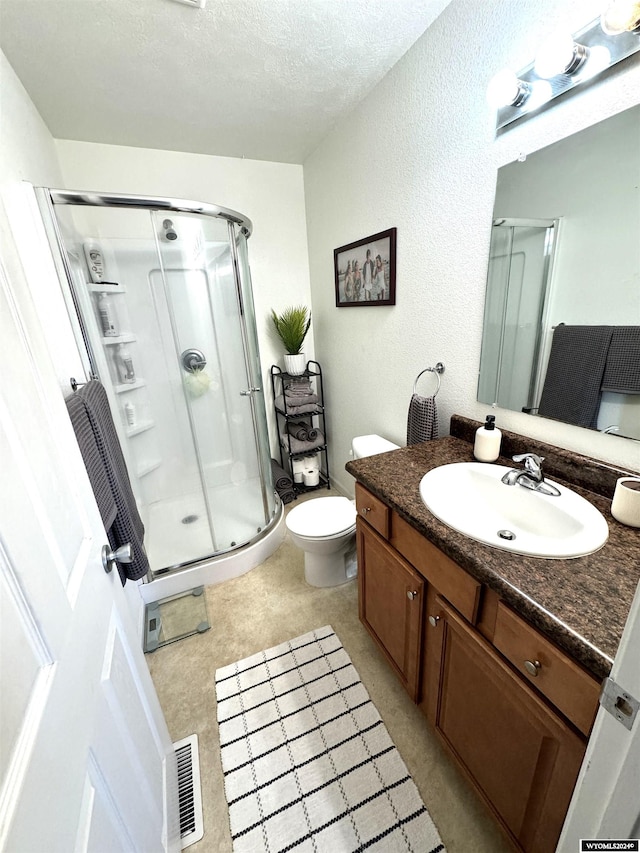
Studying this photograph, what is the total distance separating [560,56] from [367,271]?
1055mm

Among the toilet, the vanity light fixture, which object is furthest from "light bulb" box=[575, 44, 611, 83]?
the toilet

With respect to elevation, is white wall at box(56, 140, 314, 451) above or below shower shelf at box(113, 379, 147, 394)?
above

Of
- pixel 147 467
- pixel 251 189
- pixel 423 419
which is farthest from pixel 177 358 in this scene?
pixel 423 419

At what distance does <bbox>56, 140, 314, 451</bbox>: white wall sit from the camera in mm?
1990

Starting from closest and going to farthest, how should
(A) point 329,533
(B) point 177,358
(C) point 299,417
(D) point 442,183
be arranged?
(D) point 442,183
(A) point 329,533
(B) point 177,358
(C) point 299,417

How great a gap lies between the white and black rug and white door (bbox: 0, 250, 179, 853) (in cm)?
32

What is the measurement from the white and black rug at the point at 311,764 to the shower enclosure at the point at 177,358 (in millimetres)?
777

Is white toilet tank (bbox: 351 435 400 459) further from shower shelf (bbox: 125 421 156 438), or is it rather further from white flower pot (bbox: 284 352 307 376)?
shower shelf (bbox: 125 421 156 438)

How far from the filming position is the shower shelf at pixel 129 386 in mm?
1949

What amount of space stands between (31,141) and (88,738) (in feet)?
7.02

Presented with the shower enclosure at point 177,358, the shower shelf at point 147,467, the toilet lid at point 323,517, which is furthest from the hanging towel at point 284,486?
the shower shelf at point 147,467

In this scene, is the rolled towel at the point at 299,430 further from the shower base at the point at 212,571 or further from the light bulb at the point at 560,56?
the light bulb at the point at 560,56

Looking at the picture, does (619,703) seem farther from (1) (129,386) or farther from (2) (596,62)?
(1) (129,386)

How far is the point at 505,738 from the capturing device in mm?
819
